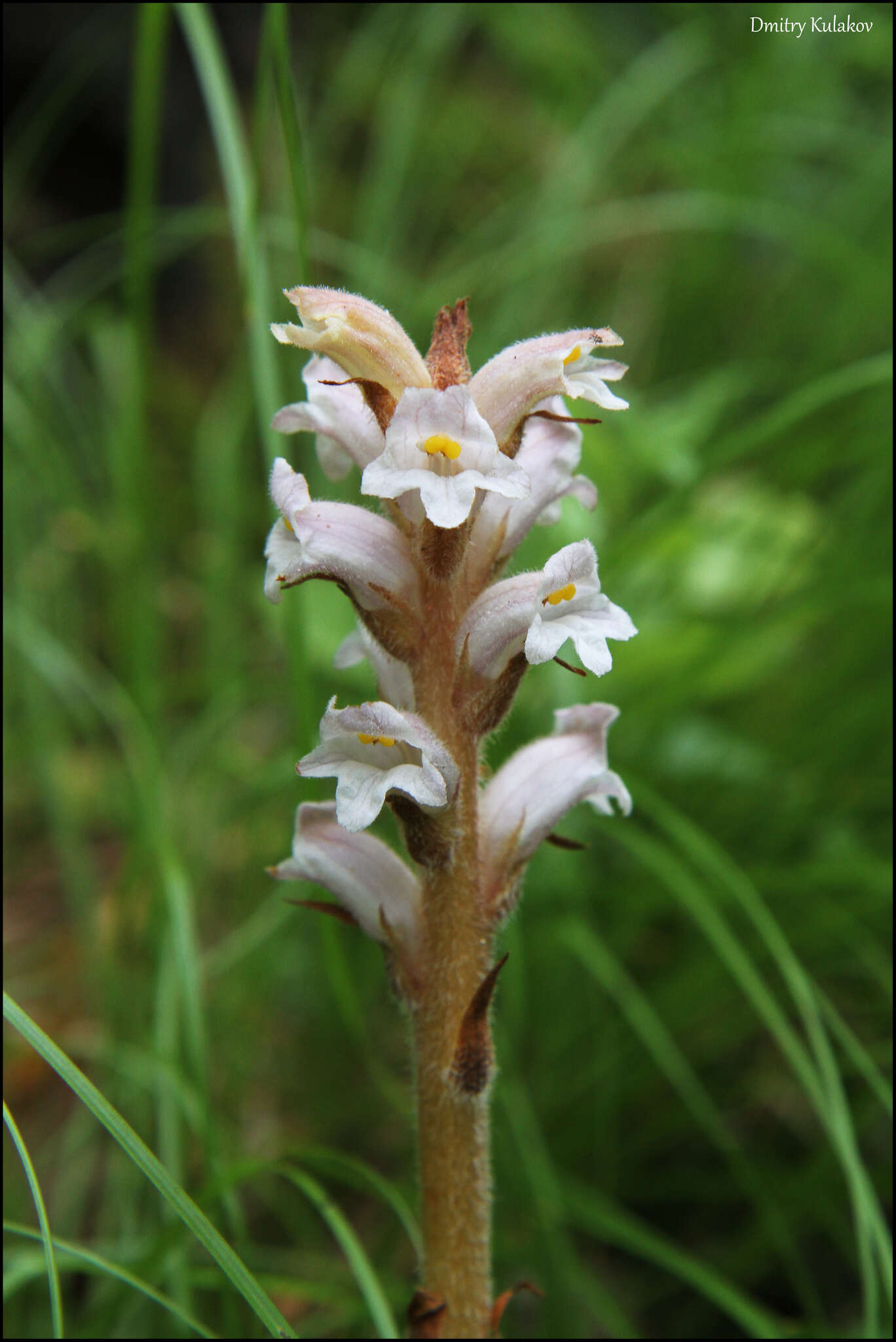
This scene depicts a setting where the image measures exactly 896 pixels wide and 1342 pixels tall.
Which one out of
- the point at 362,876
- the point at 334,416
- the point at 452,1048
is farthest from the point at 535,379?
the point at 452,1048

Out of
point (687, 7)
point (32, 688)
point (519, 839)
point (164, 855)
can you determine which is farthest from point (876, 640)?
point (687, 7)

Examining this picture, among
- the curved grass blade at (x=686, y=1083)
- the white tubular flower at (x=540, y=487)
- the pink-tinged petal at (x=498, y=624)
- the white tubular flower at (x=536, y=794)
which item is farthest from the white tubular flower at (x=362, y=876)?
the curved grass blade at (x=686, y=1083)

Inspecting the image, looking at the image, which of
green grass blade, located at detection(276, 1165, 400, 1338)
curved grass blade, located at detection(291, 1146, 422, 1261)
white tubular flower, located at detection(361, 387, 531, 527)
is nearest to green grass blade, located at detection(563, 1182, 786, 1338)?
curved grass blade, located at detection(291, 1146, 422, 1261)

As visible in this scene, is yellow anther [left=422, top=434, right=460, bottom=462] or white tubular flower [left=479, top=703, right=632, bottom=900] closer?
yellow anther [left=422, top=434, right=460, bottom=462]

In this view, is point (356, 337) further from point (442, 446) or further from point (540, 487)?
point (540, 487)

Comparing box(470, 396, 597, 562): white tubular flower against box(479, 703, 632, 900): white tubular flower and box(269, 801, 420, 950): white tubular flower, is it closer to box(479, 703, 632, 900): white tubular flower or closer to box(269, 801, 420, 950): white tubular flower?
box(479, 703, 632, 900): white tubular flower

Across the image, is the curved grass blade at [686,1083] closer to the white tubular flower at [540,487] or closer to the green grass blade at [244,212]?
Result: the white tubular flower at [540,487]

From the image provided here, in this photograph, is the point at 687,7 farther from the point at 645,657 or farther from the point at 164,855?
the point at 164,855

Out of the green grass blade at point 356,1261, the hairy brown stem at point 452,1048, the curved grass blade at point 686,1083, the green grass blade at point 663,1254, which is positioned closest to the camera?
the hairy brown stem at point 452,1048
